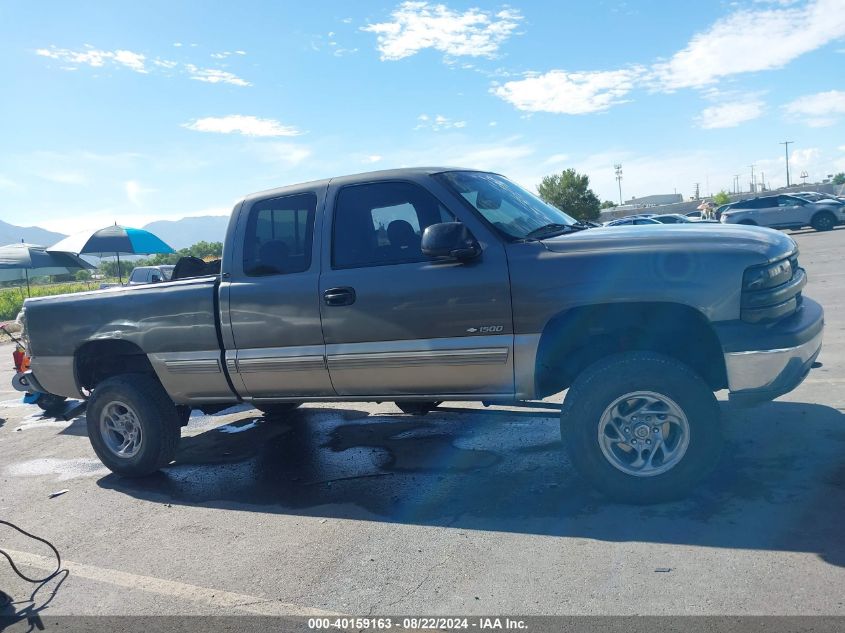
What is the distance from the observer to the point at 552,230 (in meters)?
4.75

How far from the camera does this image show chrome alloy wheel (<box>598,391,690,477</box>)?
13.2ft

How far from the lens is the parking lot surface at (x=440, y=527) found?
3.25m

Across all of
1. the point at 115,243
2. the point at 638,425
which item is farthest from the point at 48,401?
the point at 638,425

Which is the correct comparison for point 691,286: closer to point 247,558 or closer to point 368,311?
point 368,311

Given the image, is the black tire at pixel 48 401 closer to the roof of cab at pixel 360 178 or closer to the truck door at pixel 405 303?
the roof of cab at pixel 360 178

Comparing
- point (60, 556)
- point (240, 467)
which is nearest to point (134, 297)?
point (240, 467)

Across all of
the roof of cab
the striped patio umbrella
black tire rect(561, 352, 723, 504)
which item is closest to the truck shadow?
black tire rect(561, 352, 723, 504)

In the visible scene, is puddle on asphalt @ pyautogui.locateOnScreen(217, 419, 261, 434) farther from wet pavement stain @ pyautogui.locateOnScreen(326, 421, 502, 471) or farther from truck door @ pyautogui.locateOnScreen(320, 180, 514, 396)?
truck door @ pyautogui.locateOnScreen(320, 180, 514, 396)

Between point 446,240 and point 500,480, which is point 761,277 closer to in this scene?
point 446,240

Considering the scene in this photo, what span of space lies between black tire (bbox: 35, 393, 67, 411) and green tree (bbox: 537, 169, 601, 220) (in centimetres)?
5546

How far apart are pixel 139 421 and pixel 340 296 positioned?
2.17 meters

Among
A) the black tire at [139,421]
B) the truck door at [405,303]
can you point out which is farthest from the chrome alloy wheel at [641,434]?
the black tire at [139,421]

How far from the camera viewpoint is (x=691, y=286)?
3.87 metres

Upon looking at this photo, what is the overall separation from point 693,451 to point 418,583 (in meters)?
1.71
